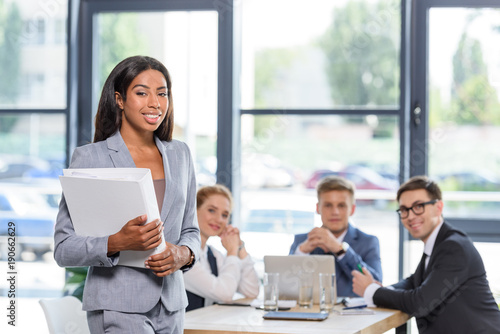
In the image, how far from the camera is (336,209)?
12.6 ft

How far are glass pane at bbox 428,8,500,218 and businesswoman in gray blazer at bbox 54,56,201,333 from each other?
113 inches

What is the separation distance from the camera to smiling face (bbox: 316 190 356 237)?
3809 mm

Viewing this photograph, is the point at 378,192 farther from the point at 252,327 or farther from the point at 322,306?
the point at 252,327

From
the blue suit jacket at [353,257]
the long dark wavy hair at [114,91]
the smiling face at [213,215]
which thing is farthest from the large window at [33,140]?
the long dark wavy hair at [114,91]

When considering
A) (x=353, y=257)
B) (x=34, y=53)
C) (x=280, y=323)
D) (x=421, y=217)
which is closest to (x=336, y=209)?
(x=353, y=257)

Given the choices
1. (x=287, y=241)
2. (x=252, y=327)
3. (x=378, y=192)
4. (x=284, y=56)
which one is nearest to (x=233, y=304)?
(x=252, y=327)

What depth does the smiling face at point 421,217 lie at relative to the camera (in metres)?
3.26

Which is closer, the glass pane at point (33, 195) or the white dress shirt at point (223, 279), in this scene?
the white dress shirt at point (223, 279)

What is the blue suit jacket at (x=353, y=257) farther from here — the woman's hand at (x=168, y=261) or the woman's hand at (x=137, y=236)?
the woman's hand at (x=137, y=236)

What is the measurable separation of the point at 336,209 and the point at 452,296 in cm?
97

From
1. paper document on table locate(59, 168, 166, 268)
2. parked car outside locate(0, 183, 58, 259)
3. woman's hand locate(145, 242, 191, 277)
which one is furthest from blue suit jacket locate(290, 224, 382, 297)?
parked car outside locate(0, 183, 58, 259)

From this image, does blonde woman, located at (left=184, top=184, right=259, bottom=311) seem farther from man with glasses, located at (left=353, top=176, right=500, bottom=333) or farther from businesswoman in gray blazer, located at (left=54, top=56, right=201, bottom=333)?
businesswoman in gray blazer, located at (left=54, top=56, right=201, bottom=333)

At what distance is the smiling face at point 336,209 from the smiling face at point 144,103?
2.00 meters

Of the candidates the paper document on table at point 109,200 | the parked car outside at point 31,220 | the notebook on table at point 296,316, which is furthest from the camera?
the parked car outside at point 31,220
